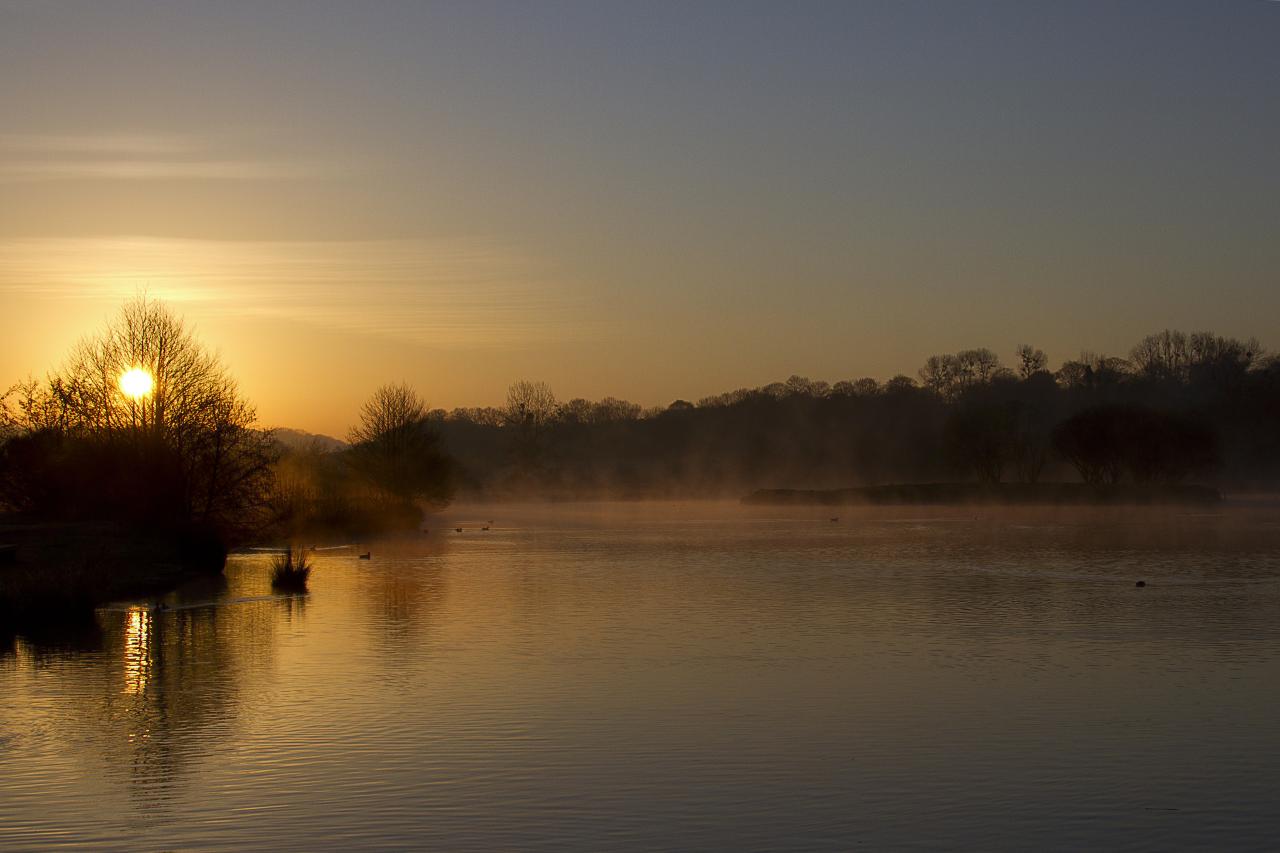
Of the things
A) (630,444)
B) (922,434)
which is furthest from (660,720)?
(630,444)

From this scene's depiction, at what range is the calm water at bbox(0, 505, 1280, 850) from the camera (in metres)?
9.81

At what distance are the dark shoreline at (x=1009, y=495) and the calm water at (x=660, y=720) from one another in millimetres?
58123

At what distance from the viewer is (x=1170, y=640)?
19.7 m

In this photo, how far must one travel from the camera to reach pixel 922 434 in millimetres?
133375

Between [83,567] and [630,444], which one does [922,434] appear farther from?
[83,567]

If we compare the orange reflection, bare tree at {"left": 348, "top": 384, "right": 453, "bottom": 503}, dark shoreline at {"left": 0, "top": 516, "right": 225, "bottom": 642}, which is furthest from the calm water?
bare tree at {"left": 348, "top": 384, "right": 453, "bottom": 503}

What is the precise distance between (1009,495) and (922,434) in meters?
43.4

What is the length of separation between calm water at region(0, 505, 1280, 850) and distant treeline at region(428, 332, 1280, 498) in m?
60.1

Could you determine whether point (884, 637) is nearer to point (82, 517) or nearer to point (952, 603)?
point (952, 603)

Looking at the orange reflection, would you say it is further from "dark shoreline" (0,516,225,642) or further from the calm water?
"dark shoreline" (0,516,225,642)

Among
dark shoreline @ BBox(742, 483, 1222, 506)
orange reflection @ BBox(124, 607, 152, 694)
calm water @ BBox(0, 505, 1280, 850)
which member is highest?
dark shoreline @ BBox(742, 483, 1222, 506)

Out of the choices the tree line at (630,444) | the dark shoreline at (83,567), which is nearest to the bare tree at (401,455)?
the tree line at (630,444)

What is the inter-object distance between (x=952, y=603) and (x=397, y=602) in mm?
11626

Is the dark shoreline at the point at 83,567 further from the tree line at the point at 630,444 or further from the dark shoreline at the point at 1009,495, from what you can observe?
the dark shoreline at the point at 1009,495
